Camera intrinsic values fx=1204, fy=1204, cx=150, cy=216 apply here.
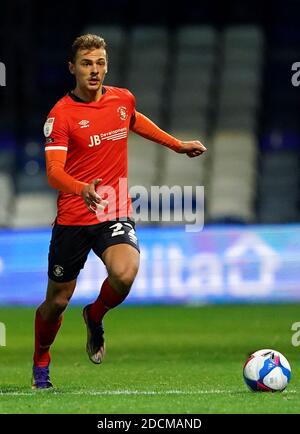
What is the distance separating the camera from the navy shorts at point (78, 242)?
8.14m

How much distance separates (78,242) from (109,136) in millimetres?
757

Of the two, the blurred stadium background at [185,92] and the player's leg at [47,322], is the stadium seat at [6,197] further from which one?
the player's leg at [47,322]

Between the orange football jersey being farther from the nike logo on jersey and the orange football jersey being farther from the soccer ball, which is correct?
the soccer ball

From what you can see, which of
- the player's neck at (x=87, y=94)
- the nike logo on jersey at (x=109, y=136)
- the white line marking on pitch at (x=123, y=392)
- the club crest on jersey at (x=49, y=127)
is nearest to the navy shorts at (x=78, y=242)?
the nike logo on jersey at (x=109, y=136)

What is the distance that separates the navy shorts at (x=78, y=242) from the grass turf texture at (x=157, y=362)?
0.82 m

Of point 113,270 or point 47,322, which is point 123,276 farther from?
point 47,322

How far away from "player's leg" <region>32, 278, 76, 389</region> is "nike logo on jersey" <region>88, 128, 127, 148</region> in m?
0.95

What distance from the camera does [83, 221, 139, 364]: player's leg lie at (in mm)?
8000

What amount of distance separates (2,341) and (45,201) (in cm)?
1131

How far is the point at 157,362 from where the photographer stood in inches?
430

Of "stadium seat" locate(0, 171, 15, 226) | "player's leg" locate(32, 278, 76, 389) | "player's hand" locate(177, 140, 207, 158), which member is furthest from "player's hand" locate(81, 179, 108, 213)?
"stadium seat" locate(0, 171, 15, 226)

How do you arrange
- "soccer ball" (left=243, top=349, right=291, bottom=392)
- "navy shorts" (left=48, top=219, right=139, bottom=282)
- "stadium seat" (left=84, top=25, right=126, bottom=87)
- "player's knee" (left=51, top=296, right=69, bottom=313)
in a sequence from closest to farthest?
"soccer ball" (left=243, top=349, right=291, bottom=392) < "navy shorts" (left=48, top=219, right=139, bottom=282) < "player's knee" (left=51, top=296, right=69, bottom=313) < "stadium seat" (left=84, top=25, right=126, bottom=87)
